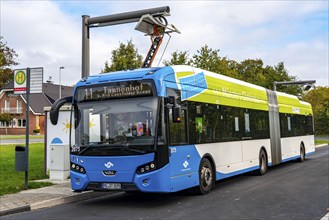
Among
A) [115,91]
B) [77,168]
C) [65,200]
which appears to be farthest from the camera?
[65,200]

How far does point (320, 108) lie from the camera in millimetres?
68688

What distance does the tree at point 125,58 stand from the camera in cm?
2509

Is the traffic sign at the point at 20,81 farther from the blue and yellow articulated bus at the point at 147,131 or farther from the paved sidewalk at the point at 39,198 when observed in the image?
the paved sidewalk at the point at 39,198

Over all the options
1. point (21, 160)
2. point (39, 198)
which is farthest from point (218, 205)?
point (21, 160)

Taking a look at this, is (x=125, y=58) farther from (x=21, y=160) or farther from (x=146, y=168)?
(x=146, y=168)

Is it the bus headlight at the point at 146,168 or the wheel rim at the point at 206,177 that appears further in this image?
the wheel rim at the point at 206,177

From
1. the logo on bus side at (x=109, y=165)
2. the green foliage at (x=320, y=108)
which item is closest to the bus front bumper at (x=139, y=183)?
the logo on bus side at (x=109, y=165)

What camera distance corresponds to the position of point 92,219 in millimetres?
7633

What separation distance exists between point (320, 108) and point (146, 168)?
217 feet

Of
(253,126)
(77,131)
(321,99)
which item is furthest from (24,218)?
(321,99)

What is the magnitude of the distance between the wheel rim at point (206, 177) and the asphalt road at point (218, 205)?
A: 0.31 metres

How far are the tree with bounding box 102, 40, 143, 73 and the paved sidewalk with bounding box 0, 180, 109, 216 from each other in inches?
569

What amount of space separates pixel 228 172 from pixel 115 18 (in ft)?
19.6

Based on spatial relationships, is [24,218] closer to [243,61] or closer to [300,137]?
[300,137]
